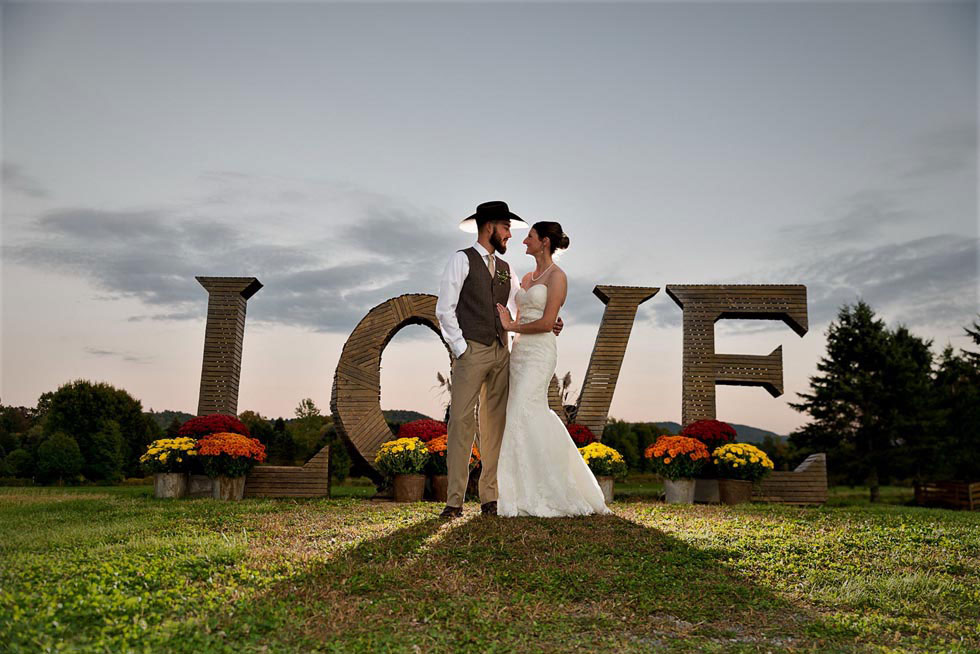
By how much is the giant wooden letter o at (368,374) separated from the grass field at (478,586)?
4.14 m

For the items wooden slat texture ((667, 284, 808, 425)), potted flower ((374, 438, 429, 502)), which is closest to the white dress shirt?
potted flower ((374, 438, 429, 502))

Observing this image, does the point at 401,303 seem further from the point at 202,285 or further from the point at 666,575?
the point at 666,575

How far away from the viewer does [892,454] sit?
89.9 ft

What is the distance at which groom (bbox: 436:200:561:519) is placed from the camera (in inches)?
282

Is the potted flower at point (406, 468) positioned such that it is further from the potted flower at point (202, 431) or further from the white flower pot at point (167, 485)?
the white flower pot at point (167, 485)

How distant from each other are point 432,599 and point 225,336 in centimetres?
891

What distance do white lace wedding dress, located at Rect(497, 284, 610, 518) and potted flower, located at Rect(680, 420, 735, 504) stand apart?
4.44 m

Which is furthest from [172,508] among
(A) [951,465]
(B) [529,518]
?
(A) [951,465]

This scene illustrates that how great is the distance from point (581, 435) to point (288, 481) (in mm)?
4730

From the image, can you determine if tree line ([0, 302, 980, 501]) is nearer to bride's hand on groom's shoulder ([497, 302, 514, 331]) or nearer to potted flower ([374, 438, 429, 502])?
potted flower ([374, 438, 429, 502])

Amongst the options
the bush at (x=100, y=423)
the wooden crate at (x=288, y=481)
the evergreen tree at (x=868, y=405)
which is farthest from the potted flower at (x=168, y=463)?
the evergreen tree at (x=868, y=405)

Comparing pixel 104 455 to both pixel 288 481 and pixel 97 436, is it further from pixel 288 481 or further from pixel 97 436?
pixel 288 481

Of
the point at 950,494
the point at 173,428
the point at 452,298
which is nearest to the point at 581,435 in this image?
the point at 452,298

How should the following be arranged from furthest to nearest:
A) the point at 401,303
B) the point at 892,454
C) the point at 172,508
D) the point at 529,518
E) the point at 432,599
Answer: the point at 892,454 → the point at 401,303 → the point at 172,508 → the point at 529,518 → the point at 432,599
